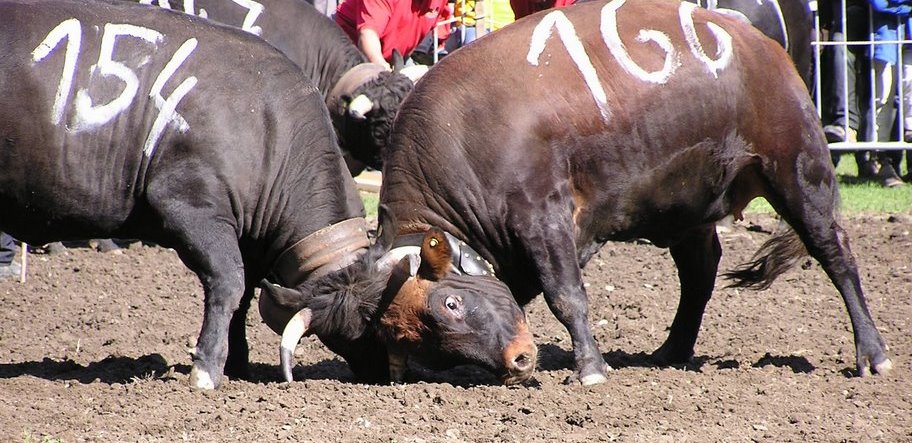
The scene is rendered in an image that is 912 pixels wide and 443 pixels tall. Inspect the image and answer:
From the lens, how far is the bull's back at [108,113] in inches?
229

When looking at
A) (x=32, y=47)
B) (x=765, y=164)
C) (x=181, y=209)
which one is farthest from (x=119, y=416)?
(x=765, y=164)

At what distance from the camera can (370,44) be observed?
8.86 meters

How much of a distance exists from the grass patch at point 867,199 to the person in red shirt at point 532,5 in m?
2.29

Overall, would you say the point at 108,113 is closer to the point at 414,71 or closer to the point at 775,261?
the point at 414,71

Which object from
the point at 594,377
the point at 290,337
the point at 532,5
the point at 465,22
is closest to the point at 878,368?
the point at 594,377

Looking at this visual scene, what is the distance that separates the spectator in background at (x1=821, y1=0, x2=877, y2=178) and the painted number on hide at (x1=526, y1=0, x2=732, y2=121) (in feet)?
18.4

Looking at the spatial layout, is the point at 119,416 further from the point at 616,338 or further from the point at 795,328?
the point at 795,328

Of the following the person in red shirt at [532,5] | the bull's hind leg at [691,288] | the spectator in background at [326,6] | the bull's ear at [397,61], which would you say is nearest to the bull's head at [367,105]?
the bull's ear at [397,61]

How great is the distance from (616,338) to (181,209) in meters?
2.69

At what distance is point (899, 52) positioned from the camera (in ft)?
37.2

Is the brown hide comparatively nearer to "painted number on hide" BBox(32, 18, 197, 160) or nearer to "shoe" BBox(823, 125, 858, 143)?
"painted number on hide" BBox(32, 18, 197, 160)

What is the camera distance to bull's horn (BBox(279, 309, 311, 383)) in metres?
5.68

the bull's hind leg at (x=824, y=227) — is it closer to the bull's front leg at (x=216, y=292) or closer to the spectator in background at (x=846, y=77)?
the bull's front leg at (x=216, y=292)

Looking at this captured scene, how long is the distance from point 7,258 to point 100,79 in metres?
3.59
